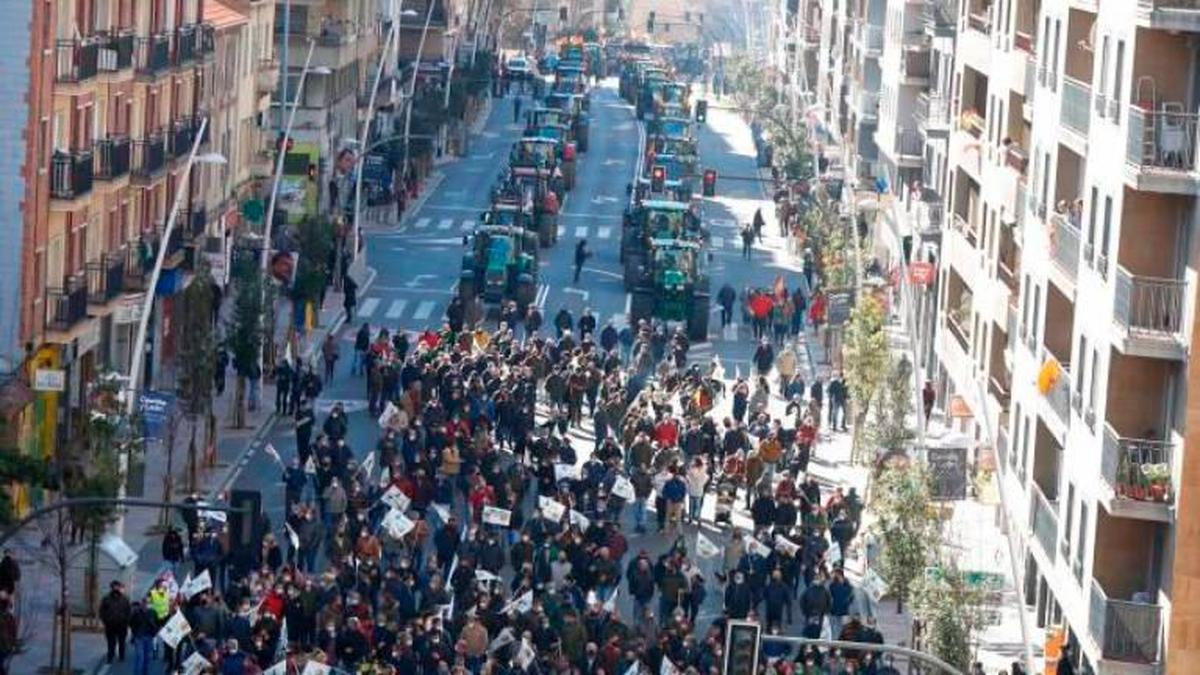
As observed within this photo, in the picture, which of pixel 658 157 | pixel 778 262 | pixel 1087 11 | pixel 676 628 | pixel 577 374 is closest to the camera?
pixel 676 628

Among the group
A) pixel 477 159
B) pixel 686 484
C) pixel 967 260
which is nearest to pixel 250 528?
pixel 686 484

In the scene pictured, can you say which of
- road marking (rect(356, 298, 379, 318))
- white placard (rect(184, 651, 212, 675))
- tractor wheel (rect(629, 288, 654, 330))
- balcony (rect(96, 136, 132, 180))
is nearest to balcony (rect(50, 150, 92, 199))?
balcony (rect(96, 136, 132, 180))

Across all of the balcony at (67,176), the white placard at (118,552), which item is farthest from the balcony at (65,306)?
the white placard at (118,552)

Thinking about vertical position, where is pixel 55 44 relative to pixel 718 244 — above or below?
above

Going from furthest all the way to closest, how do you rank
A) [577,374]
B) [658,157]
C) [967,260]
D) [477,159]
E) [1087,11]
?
[477,159] → [658,157] → [967,260] → [577,374] → [1087,11]

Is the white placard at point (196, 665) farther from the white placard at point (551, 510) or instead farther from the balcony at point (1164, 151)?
the balcony at point (1164, 151)

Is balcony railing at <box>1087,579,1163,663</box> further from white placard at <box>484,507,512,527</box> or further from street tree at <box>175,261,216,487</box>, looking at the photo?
street tree at <box>175,261,216,487</box>

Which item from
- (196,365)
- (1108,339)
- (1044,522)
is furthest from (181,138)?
(1108,339)

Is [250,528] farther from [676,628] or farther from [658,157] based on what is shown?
[658,157]
